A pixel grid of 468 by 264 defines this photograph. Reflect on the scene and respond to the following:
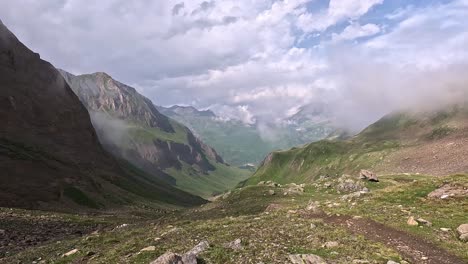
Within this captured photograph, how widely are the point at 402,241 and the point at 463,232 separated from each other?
5.00 metres

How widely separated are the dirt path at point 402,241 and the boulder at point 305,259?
22.6 ft

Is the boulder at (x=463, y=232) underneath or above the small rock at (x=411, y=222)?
underneath

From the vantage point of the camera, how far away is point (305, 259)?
2391cm

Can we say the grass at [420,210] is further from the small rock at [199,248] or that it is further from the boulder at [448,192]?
the small rock at [199,248]

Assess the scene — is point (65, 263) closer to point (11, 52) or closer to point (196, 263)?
point (196, 263)

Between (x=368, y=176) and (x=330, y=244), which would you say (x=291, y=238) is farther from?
(x=368, y=176)

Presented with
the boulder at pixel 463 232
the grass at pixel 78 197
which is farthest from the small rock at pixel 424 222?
the grass at pixel 78 197

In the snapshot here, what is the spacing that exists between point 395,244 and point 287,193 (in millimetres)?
49458

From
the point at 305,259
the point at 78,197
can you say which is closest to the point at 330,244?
the point at 305,259

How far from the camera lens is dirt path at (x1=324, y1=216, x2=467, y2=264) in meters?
25.9

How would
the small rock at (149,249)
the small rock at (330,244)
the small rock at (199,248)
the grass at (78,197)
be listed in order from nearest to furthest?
the small rock at (199,248) → the small rock at (330,244) → the small rock at (149,249) → the grass at (78,197)

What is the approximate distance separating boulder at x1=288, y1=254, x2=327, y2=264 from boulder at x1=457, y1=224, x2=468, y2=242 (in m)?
13.4

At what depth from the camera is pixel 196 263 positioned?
23.0 m

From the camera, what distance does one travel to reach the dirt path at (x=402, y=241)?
25859 mm
